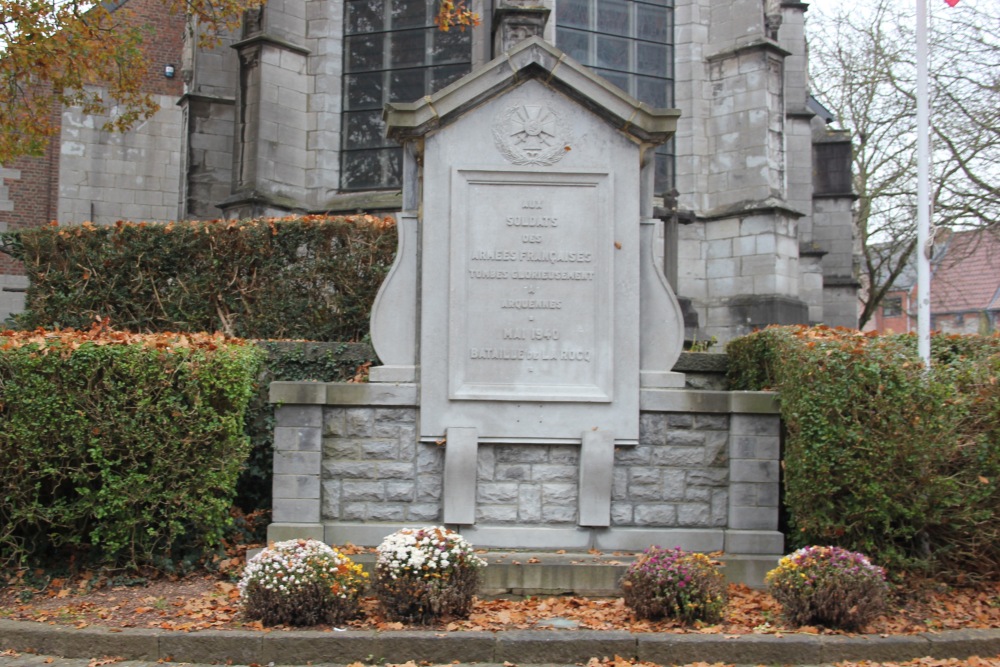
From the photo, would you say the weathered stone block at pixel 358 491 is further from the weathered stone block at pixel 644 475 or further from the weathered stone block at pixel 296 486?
the weathered stone block at pixel 644 475

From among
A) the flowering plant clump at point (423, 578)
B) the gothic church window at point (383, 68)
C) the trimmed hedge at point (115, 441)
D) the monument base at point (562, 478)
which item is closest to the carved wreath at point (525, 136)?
the monument base at point (562, 478)

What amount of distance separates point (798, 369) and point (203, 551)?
4.64 metres

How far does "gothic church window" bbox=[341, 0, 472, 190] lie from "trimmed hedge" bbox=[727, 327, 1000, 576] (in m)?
10.5

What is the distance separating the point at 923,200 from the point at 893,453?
2109 millimetres

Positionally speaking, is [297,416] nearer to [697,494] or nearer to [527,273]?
[527,273]

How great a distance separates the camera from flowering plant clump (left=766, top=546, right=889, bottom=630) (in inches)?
233

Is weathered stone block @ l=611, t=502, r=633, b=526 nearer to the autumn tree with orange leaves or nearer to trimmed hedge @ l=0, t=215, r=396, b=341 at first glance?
trimmed hedge @ l=0, t=215, r=396, b=341

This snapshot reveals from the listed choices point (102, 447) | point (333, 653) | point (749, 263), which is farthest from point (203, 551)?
point (749, 263)

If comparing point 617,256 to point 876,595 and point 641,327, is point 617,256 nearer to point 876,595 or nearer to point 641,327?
point 641,327

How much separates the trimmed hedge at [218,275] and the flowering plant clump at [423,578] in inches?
154

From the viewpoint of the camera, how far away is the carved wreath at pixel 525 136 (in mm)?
7508

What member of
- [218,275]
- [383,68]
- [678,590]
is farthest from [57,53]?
[678,590]

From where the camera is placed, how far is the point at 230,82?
703 inches

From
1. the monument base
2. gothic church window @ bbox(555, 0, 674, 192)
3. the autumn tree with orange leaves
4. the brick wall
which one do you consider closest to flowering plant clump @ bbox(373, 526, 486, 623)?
the monument base
